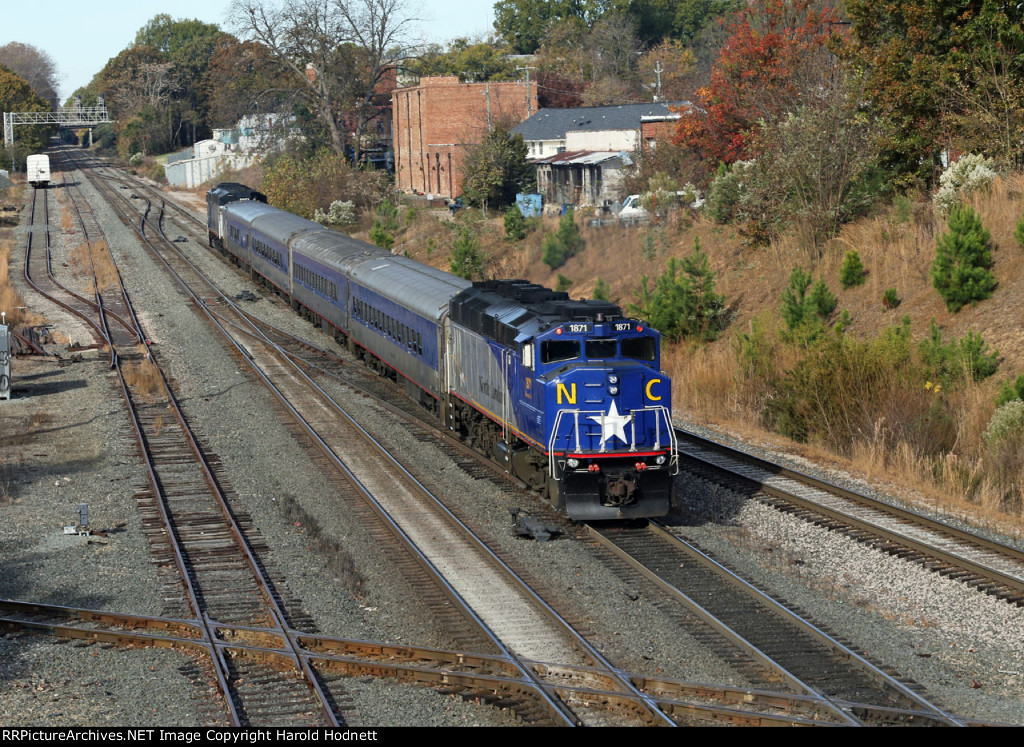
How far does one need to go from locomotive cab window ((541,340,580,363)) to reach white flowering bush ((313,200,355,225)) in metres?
44.5

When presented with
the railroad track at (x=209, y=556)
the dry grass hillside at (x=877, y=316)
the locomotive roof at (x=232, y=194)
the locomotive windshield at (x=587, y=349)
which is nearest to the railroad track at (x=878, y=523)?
the dry grass hillside at (x=877, y=316)

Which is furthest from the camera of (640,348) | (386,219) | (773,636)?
(386,219)

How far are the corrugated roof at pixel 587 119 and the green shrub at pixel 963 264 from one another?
1523 inches

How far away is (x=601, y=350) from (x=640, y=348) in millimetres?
597

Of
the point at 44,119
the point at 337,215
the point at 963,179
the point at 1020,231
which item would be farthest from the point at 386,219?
the point at 44,119

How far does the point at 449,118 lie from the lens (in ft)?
240

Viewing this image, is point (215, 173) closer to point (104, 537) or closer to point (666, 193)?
point (666, 193)

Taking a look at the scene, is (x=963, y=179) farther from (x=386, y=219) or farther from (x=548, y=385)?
(x=386, y=219)

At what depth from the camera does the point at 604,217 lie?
47.4 meters

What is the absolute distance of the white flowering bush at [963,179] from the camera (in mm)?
26672

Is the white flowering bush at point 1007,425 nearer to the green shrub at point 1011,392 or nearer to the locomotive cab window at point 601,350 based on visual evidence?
the green shrub at point 1011,392

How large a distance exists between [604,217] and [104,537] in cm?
3412

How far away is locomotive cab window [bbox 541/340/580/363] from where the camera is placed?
51.8 ft

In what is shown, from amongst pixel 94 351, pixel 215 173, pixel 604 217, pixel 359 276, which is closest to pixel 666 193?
pixel 604 217
